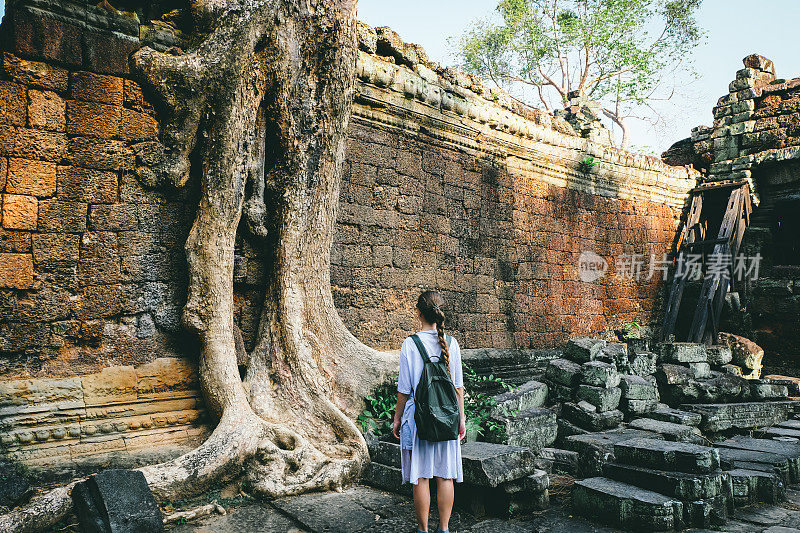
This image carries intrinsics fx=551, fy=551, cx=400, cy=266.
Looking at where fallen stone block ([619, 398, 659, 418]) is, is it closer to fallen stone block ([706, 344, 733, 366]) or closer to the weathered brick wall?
fallen stone block ([706, 344, 733, 366])

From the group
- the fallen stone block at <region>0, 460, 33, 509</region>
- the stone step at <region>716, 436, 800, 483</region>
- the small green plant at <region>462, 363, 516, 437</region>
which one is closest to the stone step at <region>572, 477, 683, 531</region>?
the small green plant at <region>462, 363, 516, 437</region>

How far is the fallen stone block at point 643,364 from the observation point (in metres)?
6.50

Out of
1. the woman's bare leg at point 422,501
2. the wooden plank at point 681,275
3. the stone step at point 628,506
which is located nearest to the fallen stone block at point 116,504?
the woman's bare leg at point 422,501

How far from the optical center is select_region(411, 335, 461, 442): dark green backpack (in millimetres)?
2854

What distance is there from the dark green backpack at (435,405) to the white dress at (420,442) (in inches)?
2.8

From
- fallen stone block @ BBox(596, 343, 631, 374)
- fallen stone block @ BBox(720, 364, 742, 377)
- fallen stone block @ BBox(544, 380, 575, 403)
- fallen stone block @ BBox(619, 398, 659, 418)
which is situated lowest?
fallen stone block @ BBox(619, 398, 659, 418)

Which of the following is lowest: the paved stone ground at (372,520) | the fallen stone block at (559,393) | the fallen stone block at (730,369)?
the paved stone ground at (372,520)

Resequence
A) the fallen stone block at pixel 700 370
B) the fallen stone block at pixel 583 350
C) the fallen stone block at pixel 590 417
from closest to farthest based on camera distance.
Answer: the fallen stone block at pixel 590 417, the fallen stone block at pixel 583 350, the fallen stone block at pixel 700 370

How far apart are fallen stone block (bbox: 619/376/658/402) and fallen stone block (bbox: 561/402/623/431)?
1.21ft

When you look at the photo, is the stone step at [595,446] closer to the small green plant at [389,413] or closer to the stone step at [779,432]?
the small green plant at [389,413]

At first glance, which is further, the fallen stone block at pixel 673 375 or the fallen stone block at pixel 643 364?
the fallen stone block at pixel 643 364

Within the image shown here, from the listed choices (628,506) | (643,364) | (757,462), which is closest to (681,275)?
(643,364)

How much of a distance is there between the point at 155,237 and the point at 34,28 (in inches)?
61.8

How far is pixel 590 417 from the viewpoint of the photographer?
5184 mm
